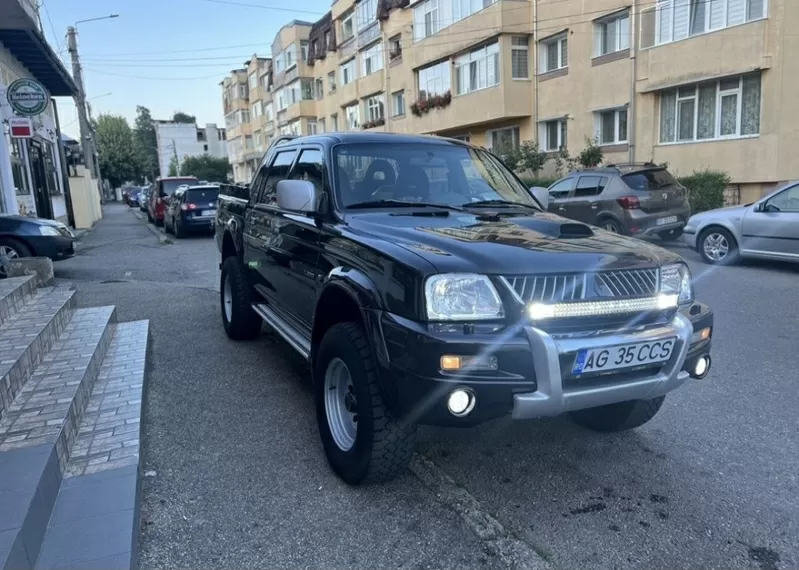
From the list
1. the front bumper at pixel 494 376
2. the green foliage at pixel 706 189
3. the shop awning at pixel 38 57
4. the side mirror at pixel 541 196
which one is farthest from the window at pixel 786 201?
the shop awning at pixel 38 57

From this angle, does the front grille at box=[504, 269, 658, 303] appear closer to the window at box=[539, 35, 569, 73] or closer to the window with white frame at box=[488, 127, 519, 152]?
the window at box=[539, 35, 569, 73]

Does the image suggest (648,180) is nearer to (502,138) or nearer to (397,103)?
(502,138)

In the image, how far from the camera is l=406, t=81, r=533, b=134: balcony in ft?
72.0

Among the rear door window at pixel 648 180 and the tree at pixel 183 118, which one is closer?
the rear door window at pixel 648 180

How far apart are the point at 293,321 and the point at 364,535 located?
198 centimetres

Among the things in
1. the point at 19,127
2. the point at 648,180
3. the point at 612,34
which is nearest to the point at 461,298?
the point at 648,180

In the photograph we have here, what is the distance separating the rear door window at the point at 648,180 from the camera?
11.9 meters

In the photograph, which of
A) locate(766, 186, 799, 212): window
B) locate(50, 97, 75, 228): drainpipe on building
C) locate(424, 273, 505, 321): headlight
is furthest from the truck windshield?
locate(50, 97, 75, 228): drainpipe on building

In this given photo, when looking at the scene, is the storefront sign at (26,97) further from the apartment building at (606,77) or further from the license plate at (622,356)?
the apartment building at (606,77)

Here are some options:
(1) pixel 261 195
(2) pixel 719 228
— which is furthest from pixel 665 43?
(1) pixel 261 195

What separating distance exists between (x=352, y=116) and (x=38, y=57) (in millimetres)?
23860

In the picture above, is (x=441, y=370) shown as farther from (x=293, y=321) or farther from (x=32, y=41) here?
(x=32, y=41)

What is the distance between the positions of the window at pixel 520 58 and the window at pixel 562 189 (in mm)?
9813

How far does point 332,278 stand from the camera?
342 centimetres
